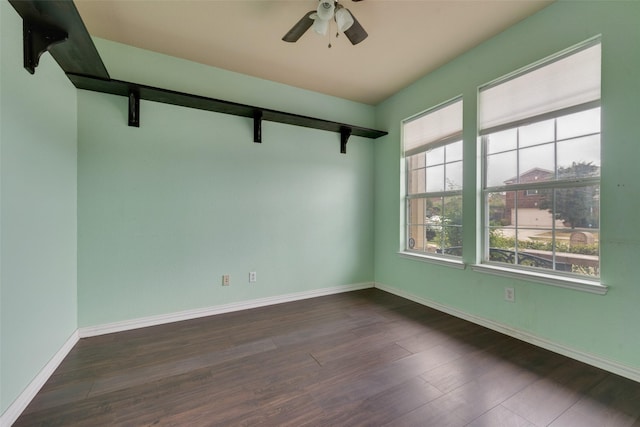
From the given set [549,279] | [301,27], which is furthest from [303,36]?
[549,279]

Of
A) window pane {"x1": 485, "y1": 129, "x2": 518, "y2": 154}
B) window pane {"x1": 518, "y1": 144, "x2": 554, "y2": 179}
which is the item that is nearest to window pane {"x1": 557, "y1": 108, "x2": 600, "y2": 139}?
window pane {"x1": 518, "y1": 144, "x2": 554, "y2": 179}

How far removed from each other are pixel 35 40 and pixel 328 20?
1850mm

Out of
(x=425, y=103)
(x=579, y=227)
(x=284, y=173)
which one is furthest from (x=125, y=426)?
(x=425, y=103)

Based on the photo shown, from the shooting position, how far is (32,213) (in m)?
1.58

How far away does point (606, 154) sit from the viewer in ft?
5.81

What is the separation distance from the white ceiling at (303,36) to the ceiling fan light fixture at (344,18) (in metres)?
0.28

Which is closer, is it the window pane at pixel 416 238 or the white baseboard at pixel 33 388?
the white baseboard at pixel 33 388

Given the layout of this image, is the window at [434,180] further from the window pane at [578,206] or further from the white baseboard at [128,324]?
the white baseboard at [128,324]

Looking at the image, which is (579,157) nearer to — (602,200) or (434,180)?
(602,200)

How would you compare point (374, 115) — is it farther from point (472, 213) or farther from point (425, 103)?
point (472, 213)

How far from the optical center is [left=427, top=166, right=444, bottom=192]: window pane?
9.90ft

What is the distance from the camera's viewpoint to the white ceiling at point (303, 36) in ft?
6.58

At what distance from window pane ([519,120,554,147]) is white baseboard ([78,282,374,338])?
2619mm

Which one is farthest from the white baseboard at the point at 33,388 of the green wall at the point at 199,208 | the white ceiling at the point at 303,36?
the white ceiling at the point at 303,36
